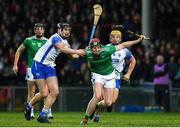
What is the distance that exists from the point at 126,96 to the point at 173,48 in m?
2.86

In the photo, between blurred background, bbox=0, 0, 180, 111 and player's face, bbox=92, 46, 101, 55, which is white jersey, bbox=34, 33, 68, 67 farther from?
Result: blurred background, bbox=0, 0, 180, 111

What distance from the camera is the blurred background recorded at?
28484mm

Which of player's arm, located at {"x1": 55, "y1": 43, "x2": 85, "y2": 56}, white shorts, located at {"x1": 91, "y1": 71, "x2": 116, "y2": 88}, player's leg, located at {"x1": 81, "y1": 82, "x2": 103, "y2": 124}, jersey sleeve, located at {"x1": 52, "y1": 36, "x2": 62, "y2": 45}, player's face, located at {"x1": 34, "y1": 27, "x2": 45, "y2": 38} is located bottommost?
player's leg, located at {"x1": 81, "y1": 82, "x2": 103, "y2": 124}

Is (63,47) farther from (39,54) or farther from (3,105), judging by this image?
(3,105)

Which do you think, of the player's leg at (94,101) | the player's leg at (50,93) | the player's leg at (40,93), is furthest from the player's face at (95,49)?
the player's leg at (40,93)

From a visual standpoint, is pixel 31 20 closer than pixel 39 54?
No

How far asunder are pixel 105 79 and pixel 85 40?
13.8m

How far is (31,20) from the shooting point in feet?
116

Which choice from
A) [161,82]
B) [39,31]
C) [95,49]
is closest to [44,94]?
[95,49]

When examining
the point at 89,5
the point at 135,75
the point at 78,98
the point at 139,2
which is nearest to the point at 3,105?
the point at 78,98

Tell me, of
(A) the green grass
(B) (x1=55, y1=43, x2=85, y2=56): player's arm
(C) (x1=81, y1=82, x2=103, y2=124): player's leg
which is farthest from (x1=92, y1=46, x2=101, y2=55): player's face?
(A) the green grass

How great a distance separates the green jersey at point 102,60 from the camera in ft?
58.6

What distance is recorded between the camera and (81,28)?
109ft

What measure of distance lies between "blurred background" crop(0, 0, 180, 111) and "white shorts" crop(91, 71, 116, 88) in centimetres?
902
